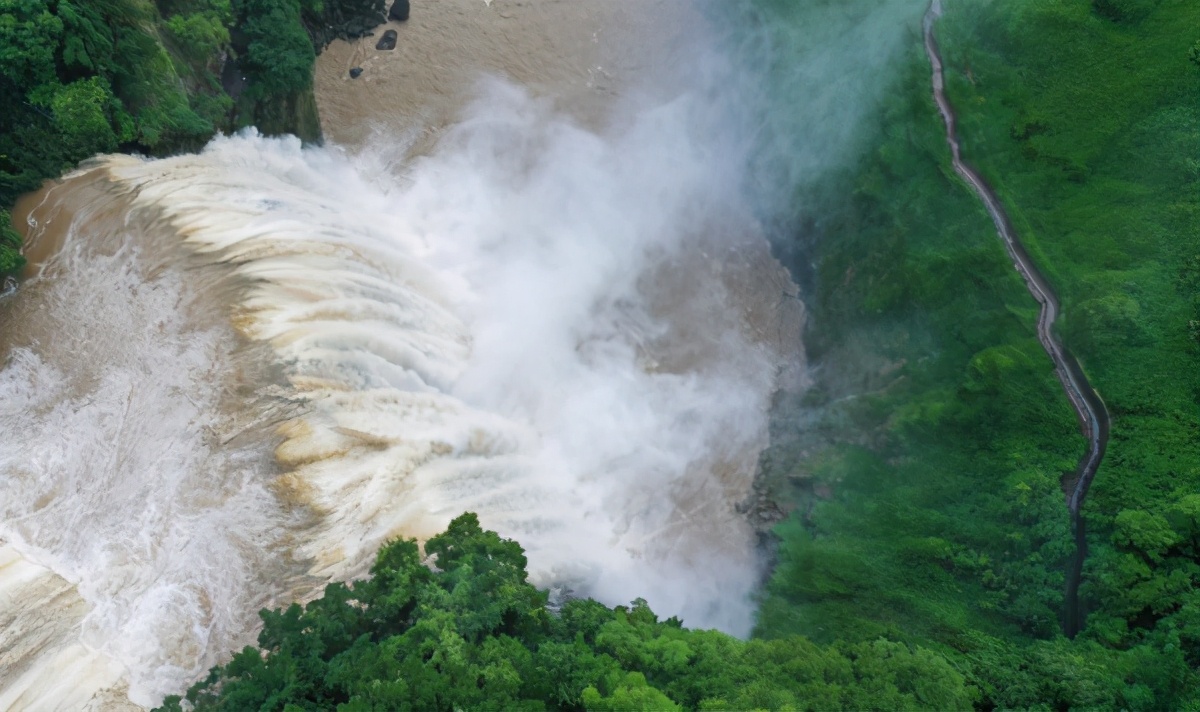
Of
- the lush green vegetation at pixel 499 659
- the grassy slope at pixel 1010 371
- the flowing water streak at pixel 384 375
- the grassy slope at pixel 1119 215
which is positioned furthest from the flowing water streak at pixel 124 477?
the grassy slope at pixel 1119 215

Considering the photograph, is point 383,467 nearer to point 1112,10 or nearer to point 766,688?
point 766,688

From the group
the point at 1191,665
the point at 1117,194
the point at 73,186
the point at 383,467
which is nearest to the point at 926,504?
the point at 1191,665

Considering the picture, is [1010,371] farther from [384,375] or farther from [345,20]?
[345,20]

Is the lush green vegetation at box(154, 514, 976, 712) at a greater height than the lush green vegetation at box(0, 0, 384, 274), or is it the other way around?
the lush green vegetation at box(0, 0, 384, 274)

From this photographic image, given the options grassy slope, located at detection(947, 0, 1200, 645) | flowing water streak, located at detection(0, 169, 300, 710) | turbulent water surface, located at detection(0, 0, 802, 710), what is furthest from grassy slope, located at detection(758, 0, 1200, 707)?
flowing water streak, located at detection(0, 169, 300, 710)

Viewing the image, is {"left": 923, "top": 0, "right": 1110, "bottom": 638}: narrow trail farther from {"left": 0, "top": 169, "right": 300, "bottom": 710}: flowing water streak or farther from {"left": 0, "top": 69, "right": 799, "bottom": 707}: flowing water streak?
{"left": 0, "top": 169, "right": 300, "bottom": 710}: flowing water streak
